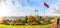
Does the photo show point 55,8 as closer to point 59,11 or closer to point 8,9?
point 59,11

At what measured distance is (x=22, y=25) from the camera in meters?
1.29

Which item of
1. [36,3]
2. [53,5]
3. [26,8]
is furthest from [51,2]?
[26,8]

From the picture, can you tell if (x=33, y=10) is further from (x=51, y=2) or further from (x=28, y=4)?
(x=51, y=2)

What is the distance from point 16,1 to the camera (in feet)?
4.25

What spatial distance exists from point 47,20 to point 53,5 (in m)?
0.15

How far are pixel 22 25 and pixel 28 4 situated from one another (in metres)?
0.21

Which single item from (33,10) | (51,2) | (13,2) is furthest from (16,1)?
(51,2)

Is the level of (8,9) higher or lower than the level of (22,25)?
higher

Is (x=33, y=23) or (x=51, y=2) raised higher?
(x=51, y=2)

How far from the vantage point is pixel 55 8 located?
4.18 ft

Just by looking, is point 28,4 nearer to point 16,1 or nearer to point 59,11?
point 16,1

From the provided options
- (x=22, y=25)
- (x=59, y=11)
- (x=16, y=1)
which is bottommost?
(x=22, y=25)

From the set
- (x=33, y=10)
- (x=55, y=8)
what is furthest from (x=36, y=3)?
(x=55, y=8)

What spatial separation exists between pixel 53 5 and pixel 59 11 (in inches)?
3.2
